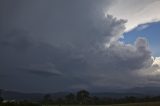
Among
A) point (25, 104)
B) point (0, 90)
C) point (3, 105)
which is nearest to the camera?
point (3, 105)

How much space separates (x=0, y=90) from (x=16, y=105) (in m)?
77.4

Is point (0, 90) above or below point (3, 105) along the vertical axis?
above

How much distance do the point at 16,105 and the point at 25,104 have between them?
26.6 ft

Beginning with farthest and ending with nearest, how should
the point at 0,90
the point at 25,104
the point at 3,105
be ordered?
the point at 0,90 < the point at 25,104 < the point at 3,105

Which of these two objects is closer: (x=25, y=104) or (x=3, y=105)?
(x=3, y=105)

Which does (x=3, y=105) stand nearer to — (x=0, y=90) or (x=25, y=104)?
(x=25, y=104)

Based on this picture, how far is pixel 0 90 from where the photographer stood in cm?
19162

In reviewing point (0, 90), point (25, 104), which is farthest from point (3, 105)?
point (0, 90)

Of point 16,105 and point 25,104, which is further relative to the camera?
point 25,104

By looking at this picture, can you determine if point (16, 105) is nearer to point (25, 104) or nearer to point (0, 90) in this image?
point (25, 104)

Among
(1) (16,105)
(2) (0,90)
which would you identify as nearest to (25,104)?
(1) (16,105)

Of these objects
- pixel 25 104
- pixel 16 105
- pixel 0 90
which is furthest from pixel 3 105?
pixel 0 90

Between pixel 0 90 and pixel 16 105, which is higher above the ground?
pixel 0 90

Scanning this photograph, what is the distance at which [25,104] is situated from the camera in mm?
125938
